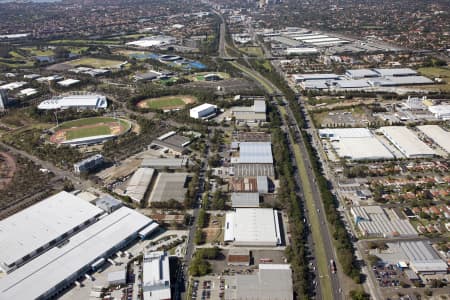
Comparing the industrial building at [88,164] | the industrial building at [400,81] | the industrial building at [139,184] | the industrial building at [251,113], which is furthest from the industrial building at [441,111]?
the industrial building at [88,164]

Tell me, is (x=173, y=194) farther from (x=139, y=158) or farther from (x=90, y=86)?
(x=90, y=86)

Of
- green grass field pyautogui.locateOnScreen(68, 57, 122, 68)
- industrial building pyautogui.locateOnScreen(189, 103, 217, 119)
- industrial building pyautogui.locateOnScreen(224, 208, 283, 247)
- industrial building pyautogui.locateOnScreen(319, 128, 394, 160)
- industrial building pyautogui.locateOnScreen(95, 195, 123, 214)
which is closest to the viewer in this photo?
industrial building pyautogui.locateOnScreen(224, 208, 283, 247)

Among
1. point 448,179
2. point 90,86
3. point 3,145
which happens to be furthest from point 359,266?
point 90,86

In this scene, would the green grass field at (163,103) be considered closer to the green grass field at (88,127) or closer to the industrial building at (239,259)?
the green grass field at (88,127)

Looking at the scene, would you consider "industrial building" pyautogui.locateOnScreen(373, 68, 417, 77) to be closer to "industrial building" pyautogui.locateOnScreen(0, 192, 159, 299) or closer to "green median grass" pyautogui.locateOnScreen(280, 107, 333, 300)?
"green median grass" pyautogui.locateOnScreen(280, 107, 333, 300)

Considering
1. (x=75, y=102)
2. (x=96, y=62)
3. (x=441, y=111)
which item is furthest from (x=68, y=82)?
(x=441, y=111)

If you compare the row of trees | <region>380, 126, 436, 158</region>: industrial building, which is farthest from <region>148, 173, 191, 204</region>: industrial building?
<region>380, 126, 436, 158</region>: industrial building
